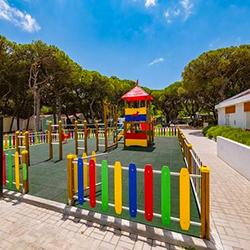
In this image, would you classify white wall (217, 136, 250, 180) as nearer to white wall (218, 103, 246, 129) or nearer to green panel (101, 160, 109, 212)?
green panel (101, 160, 109, 212)

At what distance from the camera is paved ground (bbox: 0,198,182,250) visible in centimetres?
276

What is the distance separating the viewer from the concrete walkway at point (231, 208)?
283 centimetres

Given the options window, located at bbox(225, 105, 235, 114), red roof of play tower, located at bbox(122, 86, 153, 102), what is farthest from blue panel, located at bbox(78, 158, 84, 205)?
window, located at bbox(225, 105, 235, 114)

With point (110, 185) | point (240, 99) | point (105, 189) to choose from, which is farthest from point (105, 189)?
point (240, 99)

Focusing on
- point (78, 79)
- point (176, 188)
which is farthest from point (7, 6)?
point (78, 79)

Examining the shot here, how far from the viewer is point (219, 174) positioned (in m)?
6.16

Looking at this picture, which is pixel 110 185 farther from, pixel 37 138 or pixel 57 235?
pixel 37 138

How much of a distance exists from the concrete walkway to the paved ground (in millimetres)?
Answer: 964

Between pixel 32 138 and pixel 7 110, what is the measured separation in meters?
21.1

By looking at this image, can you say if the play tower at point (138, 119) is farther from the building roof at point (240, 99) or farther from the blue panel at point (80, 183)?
the blue panel at point (80, 183)

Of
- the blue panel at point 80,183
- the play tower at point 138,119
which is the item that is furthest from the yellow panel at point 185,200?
the play tower at point 138,119

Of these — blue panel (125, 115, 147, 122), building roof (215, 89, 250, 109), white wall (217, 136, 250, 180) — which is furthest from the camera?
blue panel (125, 115, 147, 122)

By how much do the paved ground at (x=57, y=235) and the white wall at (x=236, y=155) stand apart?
420cm

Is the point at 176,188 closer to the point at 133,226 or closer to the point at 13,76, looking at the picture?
the point at 133,226
